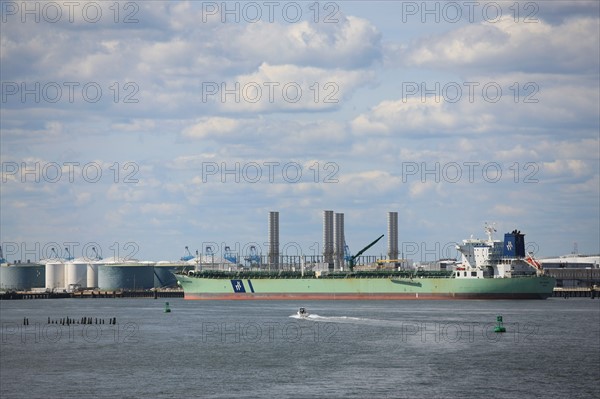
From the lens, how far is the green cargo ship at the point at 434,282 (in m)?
139

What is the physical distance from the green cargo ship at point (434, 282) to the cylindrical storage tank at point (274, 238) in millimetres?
24801

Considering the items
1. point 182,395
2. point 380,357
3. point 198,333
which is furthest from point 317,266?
point 182,395

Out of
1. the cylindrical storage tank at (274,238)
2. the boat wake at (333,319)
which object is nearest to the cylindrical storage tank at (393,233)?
the cylindrical storage tank at (274,238)

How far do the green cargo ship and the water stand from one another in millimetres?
31254

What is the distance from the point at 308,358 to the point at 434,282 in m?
77.4

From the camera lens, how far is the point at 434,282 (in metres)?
143

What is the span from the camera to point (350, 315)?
109875mm

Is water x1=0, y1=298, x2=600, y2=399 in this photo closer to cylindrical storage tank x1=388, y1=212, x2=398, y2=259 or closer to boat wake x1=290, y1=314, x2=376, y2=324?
boat wake x1=290, y1=314, x2=376, y2=324

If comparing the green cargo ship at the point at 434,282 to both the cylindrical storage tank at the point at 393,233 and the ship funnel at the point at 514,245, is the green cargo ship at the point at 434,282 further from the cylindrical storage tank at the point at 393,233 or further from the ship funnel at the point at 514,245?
the cylindrical storage tank at the point at 393,233

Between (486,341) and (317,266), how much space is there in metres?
95.9

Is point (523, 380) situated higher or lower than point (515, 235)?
lower

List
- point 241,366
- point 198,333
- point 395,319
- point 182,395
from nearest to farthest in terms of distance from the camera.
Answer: point 182,395 → point 241,366 → point 198,333 → point 395,319

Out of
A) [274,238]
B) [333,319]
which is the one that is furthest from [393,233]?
[333,319]

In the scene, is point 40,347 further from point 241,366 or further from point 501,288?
point 501,288
